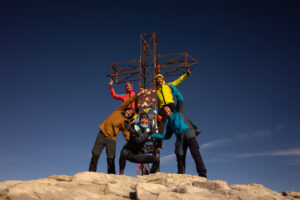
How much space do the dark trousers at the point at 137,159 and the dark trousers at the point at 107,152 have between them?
0.24 m

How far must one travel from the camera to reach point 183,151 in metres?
6.45

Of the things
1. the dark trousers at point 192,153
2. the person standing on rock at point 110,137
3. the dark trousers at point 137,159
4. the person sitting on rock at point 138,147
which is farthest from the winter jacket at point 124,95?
the dark trousers at point 192,153

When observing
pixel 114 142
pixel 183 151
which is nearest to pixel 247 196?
pixel 183 151

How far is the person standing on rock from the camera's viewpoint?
6695mm

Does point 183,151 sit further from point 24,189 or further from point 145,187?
point 24,189

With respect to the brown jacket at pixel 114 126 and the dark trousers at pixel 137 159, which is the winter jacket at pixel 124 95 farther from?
the dark trousers at pixel 137 159

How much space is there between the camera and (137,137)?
666cm

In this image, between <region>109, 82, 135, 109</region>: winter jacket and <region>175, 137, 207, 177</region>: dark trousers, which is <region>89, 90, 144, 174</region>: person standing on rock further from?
<region>109, 82, 135, 109</region>: winter jacket

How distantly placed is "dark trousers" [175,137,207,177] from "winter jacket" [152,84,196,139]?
0.18 m

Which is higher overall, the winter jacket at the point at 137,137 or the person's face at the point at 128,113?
the person's face at the point at 128,113

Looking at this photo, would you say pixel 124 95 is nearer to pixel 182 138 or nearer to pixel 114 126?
pixel 114 126

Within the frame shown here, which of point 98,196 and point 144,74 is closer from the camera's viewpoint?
point 98,196

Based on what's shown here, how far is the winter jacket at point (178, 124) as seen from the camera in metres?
6.45

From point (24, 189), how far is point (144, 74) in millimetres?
8484
